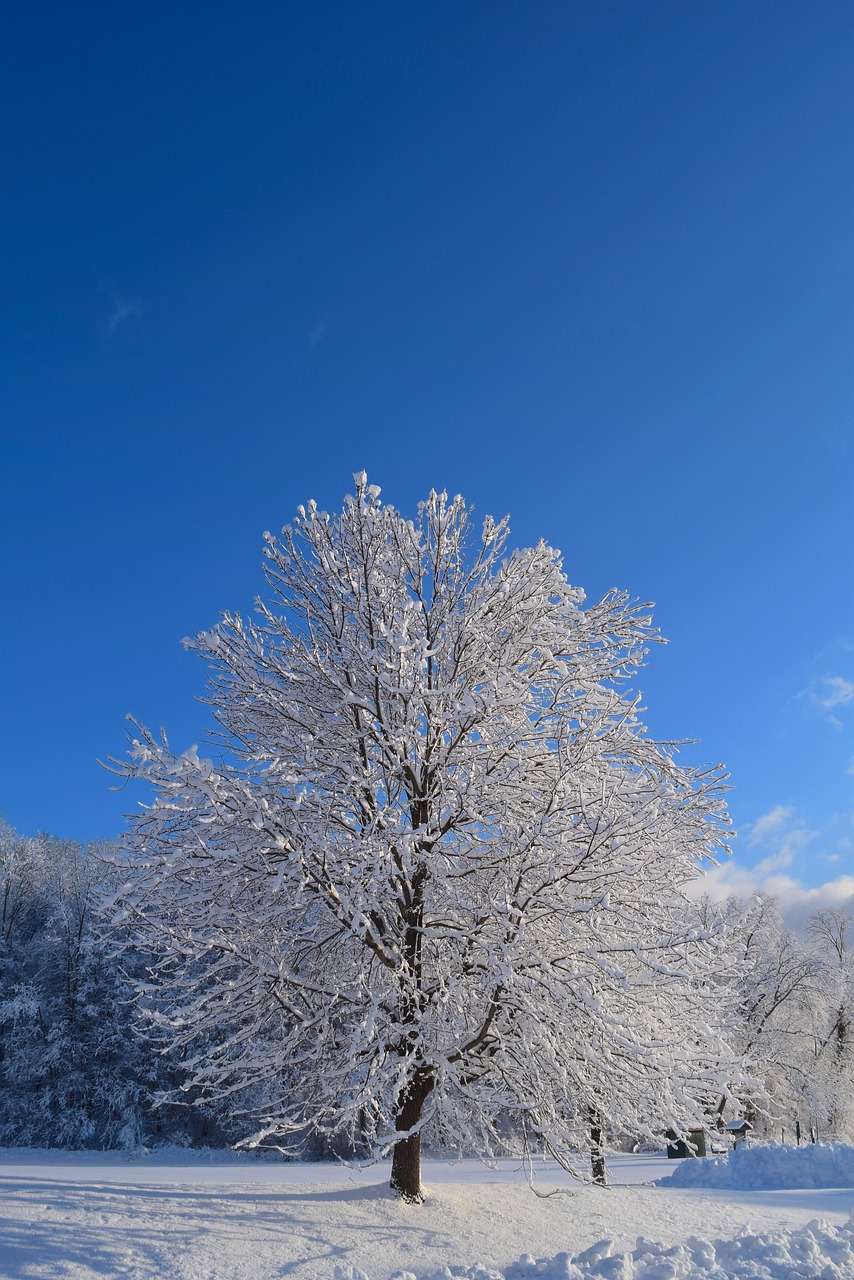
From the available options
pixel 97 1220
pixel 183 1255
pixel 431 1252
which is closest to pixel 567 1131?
pixel 431 1252

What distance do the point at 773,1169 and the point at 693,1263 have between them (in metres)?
9.04

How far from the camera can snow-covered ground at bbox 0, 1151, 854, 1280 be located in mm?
6113

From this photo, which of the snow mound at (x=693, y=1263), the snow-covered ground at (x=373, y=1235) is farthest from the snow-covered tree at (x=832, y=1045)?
the snow mound at (x=693, y=1263)

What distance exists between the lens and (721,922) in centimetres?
753

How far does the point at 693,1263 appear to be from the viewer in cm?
669

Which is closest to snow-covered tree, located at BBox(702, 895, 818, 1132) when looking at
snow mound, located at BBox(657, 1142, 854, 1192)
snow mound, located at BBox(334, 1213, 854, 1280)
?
snow mound, located at BBox(657, 1142, 854, 1192)

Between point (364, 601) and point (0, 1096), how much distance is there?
102 feet

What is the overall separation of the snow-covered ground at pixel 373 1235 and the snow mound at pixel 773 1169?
182 inches

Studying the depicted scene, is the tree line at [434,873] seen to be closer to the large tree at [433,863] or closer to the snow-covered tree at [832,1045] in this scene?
the large tree at [433,863]

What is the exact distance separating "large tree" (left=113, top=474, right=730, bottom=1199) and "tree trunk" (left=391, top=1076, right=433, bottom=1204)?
28mm

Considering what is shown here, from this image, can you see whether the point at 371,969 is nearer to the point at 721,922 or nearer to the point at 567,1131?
the point at 567,1131

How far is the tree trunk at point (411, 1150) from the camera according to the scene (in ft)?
27.3

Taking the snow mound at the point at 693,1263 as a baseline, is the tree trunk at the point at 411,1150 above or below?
above

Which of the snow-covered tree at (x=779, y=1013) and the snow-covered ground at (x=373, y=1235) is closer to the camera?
the snow-covered ground at (x=373, y=1235)
